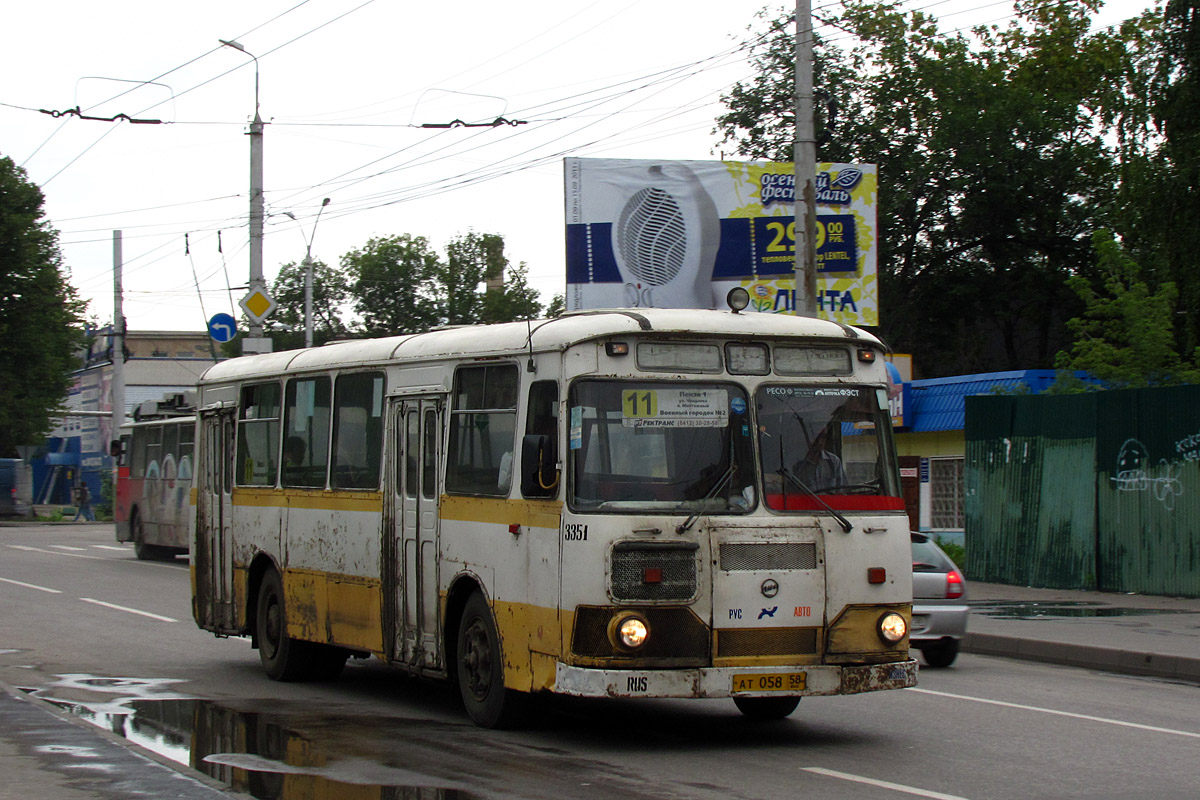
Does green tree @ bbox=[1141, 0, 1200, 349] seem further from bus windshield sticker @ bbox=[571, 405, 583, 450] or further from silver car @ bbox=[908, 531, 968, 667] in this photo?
bus windshield sticker @ bbox=[571, 405, 583, 450]

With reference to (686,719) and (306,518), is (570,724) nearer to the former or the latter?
(686,719)

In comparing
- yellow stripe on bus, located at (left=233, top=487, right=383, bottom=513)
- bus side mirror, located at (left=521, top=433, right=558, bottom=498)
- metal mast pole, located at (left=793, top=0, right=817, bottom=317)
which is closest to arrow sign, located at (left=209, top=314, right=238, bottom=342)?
metal mast pole, located at (left=793, top=0, right=817, bottom=317)

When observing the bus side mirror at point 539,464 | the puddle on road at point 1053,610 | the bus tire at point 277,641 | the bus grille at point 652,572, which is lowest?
the puddle on road at point 1053,610

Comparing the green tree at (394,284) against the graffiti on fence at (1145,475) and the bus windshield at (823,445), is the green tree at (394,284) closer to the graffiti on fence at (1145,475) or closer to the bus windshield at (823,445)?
the graffiti on fence at (1145,475)

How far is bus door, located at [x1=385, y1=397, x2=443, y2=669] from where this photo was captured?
10531mm

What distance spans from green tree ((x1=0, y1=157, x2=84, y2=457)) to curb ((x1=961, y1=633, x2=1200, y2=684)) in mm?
48041

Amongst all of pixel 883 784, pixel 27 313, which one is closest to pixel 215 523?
pixel 883 784

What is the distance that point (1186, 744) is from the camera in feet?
32.0

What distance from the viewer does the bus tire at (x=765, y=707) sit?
10.4 meters

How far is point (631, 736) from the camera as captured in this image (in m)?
9.73

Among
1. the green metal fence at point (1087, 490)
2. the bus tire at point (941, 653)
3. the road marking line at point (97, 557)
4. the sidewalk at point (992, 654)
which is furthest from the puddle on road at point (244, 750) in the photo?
the road marking line at point (97, 557)

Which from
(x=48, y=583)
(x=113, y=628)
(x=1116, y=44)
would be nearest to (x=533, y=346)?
(x=113, y=628)

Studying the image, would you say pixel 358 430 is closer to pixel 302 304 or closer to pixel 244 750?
pixel 244 750

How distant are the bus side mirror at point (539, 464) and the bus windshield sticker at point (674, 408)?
0.50 m
